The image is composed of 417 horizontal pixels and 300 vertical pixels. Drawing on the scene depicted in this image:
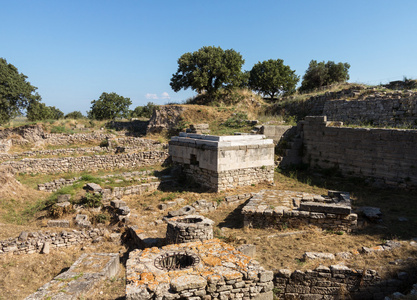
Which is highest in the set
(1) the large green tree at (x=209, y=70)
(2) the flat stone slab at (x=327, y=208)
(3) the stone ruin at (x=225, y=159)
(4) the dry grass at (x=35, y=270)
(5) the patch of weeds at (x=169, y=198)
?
(1) the large green tree at (x=209, y=70)

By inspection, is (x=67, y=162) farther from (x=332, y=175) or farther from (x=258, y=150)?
(x=332, y=175)

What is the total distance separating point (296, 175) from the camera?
12438 mm

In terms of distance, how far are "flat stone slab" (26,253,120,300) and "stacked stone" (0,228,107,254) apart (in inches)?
57.9

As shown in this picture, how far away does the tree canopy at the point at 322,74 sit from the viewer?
31.0m

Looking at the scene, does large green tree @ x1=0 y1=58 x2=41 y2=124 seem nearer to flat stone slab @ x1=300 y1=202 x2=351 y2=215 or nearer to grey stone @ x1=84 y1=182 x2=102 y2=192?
grey stone @ x1=84 y1=182 x2=102 y2=192

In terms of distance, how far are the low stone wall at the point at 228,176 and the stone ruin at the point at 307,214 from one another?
212 cm

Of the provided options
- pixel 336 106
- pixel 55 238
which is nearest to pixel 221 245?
pixel 55 238

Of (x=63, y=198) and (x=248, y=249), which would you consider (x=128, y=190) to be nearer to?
(x=63, y=198)

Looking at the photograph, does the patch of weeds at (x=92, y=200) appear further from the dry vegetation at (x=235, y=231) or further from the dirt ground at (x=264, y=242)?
the dirt ground at (x=264, y=242)

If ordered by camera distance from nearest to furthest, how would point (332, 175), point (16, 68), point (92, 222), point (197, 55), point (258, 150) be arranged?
point (92, 222) < point (258, 150) < point (332, 175) < point (197, 55) < point (16, 68)

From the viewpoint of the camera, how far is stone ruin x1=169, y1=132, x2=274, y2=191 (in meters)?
10.0

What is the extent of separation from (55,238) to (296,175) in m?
9.70

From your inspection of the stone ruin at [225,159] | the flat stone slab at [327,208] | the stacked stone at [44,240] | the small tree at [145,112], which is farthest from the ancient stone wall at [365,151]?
the small tree at [145,112]

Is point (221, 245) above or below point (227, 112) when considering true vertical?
below
